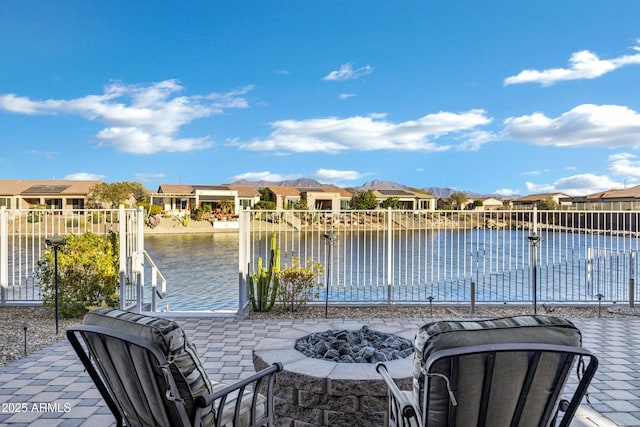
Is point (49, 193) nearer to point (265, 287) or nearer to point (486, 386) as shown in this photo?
point (265, 287)

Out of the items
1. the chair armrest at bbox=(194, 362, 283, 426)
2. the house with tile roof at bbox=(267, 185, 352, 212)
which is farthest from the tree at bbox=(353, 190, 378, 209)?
the chair armrest at bbox=(194, 362, 283, 426)

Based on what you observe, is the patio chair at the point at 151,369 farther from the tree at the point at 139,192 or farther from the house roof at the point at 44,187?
the tree at the point at 139,192

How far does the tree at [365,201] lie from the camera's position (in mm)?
50344

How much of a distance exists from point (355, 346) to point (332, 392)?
0.68 metres

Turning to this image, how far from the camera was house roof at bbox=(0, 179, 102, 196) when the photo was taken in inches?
1790

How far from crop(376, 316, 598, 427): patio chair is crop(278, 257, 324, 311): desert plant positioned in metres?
5.12

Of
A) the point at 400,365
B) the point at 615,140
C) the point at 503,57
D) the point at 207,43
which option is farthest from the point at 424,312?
the point at 615,140

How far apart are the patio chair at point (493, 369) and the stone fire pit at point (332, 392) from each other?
0.93 m

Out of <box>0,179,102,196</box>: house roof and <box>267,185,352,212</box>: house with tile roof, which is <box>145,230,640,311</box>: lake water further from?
<box>0,179,102,196</box>: house roof

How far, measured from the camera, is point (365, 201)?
5181 centimetres

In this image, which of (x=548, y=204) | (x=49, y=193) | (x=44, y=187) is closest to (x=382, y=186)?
(x=44, y=187)

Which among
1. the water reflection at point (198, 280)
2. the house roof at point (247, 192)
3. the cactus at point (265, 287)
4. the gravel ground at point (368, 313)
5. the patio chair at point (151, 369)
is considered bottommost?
the water reflection at point (198, 280)

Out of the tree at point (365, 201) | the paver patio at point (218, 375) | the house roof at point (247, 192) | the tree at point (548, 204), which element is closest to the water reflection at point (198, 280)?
the paver patio at point (218, 375)

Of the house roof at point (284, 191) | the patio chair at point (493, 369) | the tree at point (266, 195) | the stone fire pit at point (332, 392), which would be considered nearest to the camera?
the patio chair at point (493, 369)
